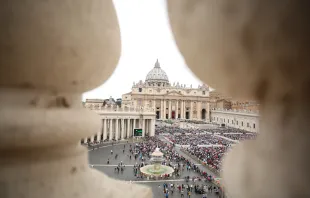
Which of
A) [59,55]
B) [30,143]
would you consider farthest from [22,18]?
[30,143]

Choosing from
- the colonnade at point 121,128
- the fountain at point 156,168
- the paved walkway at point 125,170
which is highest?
the colonnade at point 121,128

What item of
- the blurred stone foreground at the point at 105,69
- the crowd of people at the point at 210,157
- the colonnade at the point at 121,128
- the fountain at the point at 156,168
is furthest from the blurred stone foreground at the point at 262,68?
the colonnade at the point at 121,128

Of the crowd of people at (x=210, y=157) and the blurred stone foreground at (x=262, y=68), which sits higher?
the blurred stone foreground at (x=262, y=68)

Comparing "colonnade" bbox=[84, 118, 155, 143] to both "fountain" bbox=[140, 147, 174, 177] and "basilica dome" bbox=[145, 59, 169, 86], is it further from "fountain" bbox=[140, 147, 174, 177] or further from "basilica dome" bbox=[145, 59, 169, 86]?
"basilica dome" bbox=[145, 59, 169, 86]

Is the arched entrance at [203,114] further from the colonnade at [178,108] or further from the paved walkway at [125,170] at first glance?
the paved walkway at [125,170]

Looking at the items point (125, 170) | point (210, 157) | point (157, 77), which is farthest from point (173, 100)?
point (125, 170)

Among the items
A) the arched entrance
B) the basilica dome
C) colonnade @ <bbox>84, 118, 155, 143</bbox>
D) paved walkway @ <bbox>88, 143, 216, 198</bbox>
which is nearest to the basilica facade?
the arched entrance
